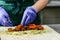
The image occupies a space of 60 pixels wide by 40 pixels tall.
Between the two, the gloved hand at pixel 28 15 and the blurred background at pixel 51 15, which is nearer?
the gloved hand at pixel 28 15

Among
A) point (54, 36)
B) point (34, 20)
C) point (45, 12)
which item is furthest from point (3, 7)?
point (54, 36)

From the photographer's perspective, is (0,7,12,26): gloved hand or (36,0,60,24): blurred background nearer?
(0,7,12,26): gloved hand

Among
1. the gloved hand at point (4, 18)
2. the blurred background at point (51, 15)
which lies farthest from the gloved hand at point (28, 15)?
the blurred background at point (51, 15)

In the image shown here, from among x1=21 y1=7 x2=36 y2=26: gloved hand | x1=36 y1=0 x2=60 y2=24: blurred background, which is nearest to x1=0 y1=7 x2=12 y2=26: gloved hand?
x1=21 y1=7 x2=36 y2=26: gloved hand

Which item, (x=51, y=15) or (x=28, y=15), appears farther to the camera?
(x=51, y=15)

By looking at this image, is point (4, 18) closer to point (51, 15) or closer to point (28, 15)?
point (28, 15)

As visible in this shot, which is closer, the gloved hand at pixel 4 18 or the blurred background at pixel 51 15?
the gloved hand at pixel 4 18

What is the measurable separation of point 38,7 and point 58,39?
56 cm

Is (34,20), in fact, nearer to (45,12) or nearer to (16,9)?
(16,9)

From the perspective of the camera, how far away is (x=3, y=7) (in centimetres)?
166

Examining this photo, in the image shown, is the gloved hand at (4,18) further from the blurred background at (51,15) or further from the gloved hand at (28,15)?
the blurred background at (51,15)

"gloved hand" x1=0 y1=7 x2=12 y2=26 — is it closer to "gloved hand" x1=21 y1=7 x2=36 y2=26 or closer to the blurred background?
"gloved hand" x1=21 y1=7 x2=36 y2=26

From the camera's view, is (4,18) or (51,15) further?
(51,15)

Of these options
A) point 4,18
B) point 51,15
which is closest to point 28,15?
point 4,18
